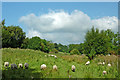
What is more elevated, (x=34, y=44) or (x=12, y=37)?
(x=12, y=37)

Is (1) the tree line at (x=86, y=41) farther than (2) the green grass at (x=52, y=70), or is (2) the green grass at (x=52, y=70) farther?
(1) the tree line at (x=86, y=41)

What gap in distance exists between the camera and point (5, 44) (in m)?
30.4

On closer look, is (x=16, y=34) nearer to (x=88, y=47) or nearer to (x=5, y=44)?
(x=5, y=44)

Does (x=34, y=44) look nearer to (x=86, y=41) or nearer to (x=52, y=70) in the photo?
(x=86, y=41)

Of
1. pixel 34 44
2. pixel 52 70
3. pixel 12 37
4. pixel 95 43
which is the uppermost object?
pixel 12 37

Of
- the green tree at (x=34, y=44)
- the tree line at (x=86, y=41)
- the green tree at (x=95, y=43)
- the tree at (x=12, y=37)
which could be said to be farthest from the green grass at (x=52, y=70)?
the green tree at (x=34, y=44)

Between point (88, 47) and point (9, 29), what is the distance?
21.8 m

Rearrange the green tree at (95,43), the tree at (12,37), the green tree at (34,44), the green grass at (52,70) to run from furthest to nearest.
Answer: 1. the green tree at (34,44)
2. the tree at (12,37)
3. the green tree at (95,43)
4. the green grass at (52,70)

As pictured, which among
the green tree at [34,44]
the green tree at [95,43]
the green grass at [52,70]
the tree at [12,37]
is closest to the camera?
the green grass at [52,70]

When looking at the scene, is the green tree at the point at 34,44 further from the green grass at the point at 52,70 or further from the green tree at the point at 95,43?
the green grass at the point at 52,70

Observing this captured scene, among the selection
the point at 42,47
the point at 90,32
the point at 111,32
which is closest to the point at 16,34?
the point at 42,47

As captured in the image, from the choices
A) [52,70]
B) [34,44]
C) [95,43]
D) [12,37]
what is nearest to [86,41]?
[95,43]

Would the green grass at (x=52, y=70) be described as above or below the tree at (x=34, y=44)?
below

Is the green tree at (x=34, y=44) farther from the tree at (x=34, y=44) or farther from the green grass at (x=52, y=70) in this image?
the green grass at (x=52, y=70)
